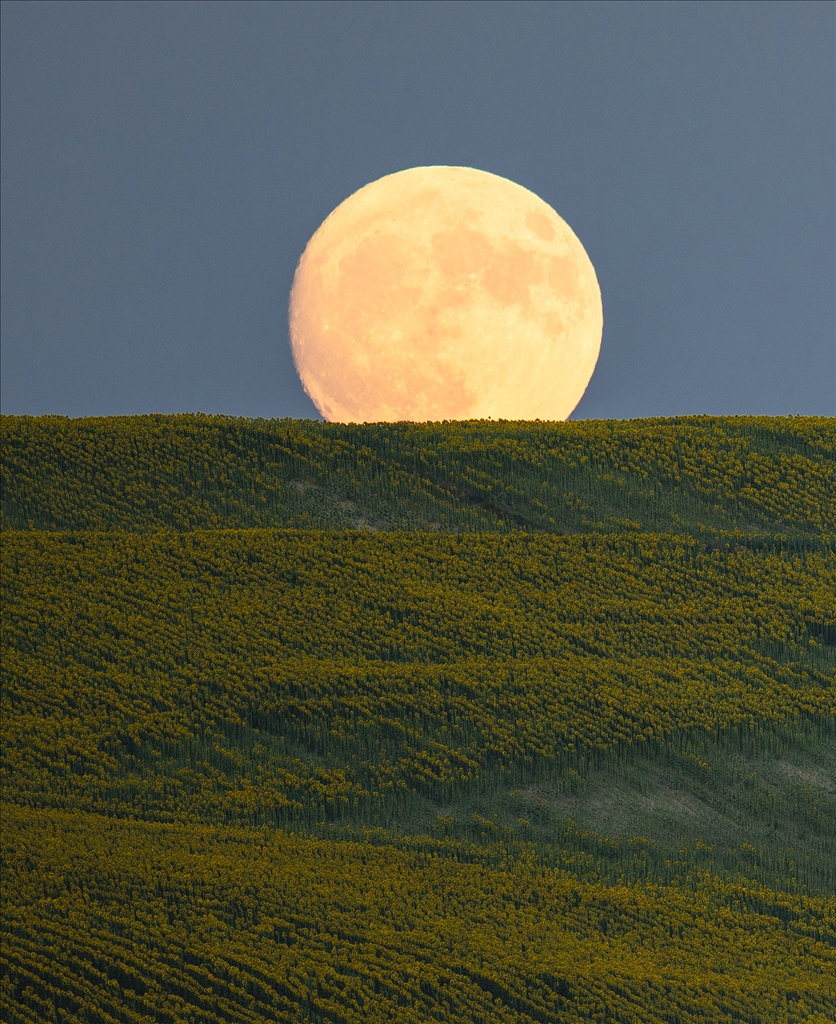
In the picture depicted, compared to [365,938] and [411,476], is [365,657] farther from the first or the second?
[365,938]

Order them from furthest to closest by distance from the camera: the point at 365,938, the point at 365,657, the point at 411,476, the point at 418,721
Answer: the point at 411,476, the point at 365,657, the point at 418,721, the point at 365,938

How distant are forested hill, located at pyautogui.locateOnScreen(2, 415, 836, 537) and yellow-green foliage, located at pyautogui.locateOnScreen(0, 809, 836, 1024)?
54.4 ft

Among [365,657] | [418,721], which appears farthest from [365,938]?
[365,657]

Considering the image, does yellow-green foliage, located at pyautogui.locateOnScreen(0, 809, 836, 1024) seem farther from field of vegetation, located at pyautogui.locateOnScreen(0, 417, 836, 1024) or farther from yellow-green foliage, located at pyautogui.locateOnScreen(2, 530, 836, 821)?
yellow-green foliage, located at pyautogui.locateOnScreen(2, 530, 836, 821)

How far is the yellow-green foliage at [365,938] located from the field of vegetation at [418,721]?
7 centimetres

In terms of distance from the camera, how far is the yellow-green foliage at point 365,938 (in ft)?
65.9

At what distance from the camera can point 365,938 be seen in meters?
21.6

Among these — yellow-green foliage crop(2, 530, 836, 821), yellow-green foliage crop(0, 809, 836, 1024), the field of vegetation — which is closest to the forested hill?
the field of vegetation

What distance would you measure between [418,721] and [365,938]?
31.2ft

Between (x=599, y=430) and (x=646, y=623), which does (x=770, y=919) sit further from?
(x=599, y=430)

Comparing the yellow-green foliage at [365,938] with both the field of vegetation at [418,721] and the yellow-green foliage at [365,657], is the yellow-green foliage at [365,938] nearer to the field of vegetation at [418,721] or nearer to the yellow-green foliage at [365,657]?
the field of vegetation at [418,721]

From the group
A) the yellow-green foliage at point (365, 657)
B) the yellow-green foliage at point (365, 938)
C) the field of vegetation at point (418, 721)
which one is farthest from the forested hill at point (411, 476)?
the yellow-green foliage at point (365, 938)

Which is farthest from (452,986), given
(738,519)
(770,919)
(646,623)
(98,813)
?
(738,519)

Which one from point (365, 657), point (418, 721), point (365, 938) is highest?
point (365, 657)
